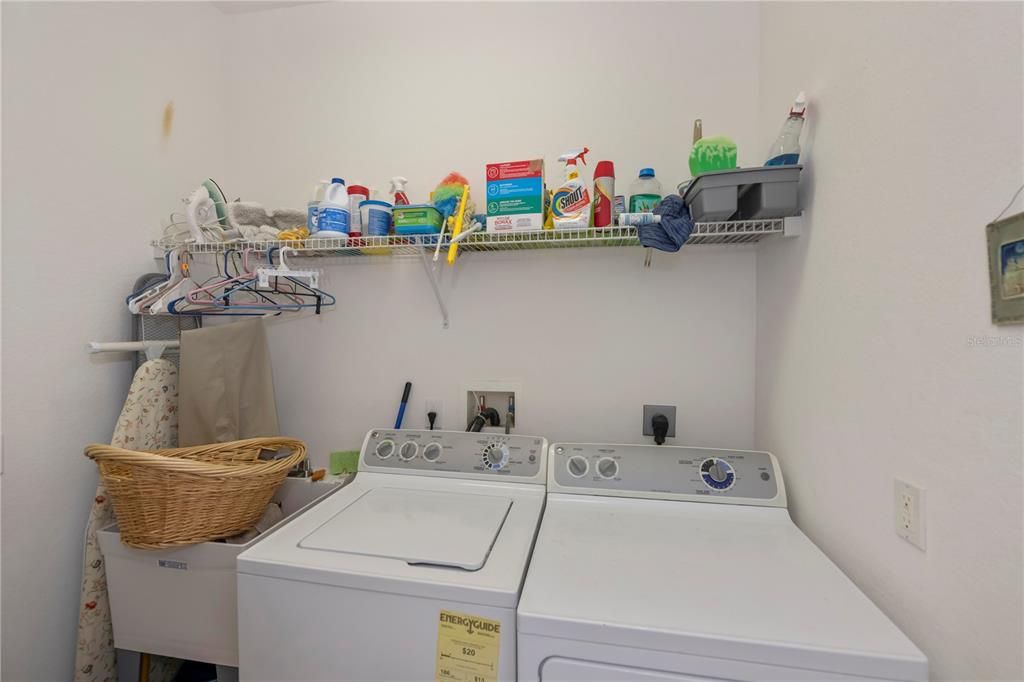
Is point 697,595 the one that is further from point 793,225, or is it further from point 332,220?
point 332,220

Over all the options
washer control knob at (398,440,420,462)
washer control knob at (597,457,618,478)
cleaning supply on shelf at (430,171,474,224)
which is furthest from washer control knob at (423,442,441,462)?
cleaning supply on shelf at (430,171,474,224)

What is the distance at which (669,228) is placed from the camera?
3.76 ft

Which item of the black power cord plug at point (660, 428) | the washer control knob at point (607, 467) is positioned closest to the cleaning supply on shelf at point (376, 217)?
the washer control knob at point (607, 467)

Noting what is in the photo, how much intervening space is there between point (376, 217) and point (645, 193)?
904 mm

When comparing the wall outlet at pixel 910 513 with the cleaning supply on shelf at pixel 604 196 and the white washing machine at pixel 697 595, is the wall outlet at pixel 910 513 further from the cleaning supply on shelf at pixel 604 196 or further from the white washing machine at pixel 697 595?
the cleaning supply on shelf at pixel 604 196

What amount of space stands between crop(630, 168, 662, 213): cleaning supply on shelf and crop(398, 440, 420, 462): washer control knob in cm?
108

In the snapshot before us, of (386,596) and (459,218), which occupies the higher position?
(459,218)

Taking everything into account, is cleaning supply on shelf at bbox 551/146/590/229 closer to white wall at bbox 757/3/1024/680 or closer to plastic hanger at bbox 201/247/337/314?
white wall at bbox 757/3/1024/680

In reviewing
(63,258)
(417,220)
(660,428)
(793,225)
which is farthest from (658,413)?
(63,258)

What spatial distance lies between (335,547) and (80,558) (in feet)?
3.56

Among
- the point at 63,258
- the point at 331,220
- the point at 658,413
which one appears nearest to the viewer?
the point at 63,258

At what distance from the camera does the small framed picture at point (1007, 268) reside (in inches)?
21.0

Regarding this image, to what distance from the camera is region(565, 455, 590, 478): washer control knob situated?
4.17 feet

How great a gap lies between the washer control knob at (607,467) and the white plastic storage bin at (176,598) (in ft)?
2.96
